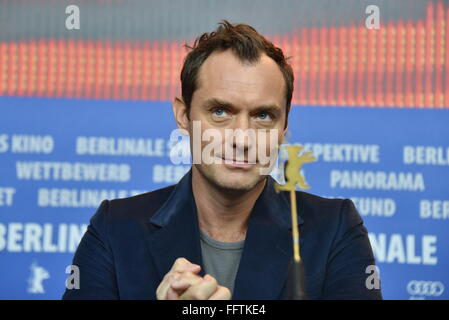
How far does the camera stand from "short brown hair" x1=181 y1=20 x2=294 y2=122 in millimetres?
1553

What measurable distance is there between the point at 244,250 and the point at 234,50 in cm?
42

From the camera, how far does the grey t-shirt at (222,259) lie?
162 centimetres

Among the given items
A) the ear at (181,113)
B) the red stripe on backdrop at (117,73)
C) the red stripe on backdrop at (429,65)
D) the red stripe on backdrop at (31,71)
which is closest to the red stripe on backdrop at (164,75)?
the red stripe on backdrop at (117,73)

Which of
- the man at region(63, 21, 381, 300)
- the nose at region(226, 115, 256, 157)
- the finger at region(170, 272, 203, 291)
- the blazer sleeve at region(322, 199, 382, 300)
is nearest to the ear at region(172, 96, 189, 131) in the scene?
the man at region(63, 21, 381, 300)

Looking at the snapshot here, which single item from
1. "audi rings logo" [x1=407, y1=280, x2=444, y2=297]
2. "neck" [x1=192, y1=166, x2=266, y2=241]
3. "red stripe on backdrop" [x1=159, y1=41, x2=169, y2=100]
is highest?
"red stripe on backdrop" [x1=159, y1=41, x2=169, y2=100]

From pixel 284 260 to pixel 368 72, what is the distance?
1.41 m

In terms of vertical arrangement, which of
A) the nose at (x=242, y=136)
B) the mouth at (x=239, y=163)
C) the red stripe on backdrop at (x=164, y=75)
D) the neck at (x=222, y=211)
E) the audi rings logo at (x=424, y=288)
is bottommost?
the audi rings logo at (x=424, y=288)

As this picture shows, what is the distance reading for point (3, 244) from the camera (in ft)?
9.04

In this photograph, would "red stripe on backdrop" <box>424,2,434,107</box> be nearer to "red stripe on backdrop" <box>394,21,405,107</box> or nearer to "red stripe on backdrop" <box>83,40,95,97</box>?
"red stripe on backdrop" <box>394,21,405,107</box>

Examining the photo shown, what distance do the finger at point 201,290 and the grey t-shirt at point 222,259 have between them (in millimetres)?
360

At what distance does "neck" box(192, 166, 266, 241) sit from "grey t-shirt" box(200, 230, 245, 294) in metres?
0.03

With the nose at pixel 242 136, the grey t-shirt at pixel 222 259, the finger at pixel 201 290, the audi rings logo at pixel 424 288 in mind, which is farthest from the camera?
the audi rings logo at pixel 424 288

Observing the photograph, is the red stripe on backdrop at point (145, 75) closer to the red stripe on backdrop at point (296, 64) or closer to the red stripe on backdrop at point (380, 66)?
the red stripe on backdrop at point (296, 64)
